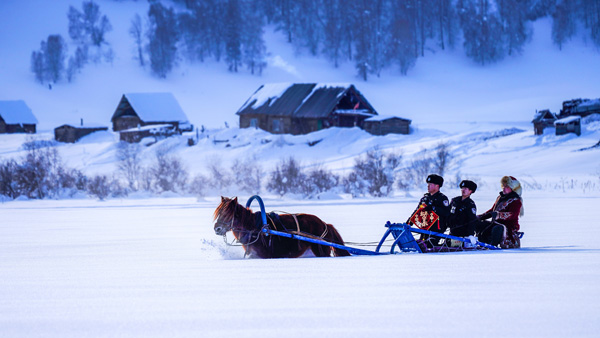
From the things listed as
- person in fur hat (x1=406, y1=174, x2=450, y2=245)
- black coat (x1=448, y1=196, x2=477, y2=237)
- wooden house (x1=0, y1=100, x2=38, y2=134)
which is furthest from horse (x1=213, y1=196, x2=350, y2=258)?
wooden house (x1=0, y1=100, x2=38, y2=134)

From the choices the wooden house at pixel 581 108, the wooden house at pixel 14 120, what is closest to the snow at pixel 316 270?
the wooden house at pixel 581 108

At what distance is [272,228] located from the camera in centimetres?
919

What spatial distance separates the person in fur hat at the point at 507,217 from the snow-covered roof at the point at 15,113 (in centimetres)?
6266

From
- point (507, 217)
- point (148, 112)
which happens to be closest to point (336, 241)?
point (507, 217)

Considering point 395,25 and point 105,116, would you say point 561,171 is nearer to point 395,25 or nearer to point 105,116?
point 105,116

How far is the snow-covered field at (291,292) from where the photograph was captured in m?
5.66

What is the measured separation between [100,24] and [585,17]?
6404 cm

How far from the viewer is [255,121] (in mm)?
59875

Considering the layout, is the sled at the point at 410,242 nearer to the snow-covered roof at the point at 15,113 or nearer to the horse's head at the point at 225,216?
the horse's head at the point at 225,216

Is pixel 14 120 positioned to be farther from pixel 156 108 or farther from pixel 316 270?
pixel 316 270

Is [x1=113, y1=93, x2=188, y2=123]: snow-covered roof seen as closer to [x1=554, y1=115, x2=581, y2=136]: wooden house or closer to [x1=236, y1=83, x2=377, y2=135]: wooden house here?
[x1=236, y1=83, x2=377, y2=135]: wooden house

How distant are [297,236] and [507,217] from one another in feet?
9.75

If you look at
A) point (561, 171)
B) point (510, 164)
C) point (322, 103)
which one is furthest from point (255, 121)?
point (561, 171)

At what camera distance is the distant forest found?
3472 inches
